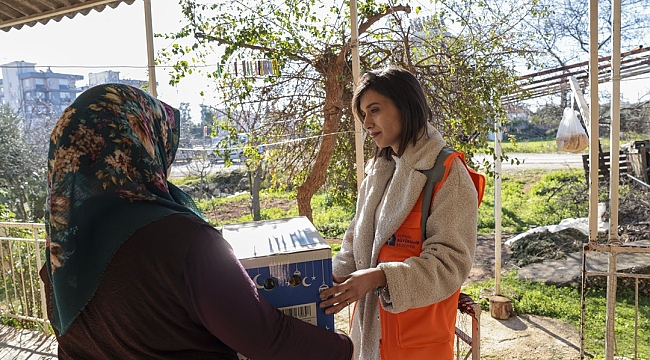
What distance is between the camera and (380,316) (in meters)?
1.31

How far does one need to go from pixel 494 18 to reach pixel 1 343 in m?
4.84

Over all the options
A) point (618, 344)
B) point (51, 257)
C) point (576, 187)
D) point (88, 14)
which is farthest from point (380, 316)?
point (576, 187)

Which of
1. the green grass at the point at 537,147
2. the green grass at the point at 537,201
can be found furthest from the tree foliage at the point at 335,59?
the green grass at the point at 537,147

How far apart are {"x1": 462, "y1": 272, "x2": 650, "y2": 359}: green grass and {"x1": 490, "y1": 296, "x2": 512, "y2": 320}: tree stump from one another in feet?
0.70

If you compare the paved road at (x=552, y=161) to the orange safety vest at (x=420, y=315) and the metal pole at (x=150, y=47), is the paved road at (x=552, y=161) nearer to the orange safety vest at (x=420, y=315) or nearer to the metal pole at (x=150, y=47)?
the metal pole at (x=150, y=47)

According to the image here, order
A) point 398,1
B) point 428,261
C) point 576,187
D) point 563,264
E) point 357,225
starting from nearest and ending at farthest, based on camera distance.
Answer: point 428,261 → point 357,225 → point 398,1 → point 563,264 → point 576,187

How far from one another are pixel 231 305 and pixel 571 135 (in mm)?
3873

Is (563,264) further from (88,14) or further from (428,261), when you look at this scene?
(88,14)

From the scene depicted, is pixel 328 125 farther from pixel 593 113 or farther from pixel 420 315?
pixel 420 315

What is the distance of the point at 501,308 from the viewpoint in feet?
13.8

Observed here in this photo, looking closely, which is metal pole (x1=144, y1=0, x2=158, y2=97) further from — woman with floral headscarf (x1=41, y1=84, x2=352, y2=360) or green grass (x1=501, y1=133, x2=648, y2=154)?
green grass (x1=501, y1=133, x2=648, y2=154)

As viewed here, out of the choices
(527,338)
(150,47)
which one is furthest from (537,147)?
(150,47)

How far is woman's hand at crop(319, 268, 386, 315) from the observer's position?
988 mm

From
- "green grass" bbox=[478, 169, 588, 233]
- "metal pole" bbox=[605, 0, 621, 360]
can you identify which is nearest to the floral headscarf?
"metal pole" bbox=[605, 0, 621, 360]
